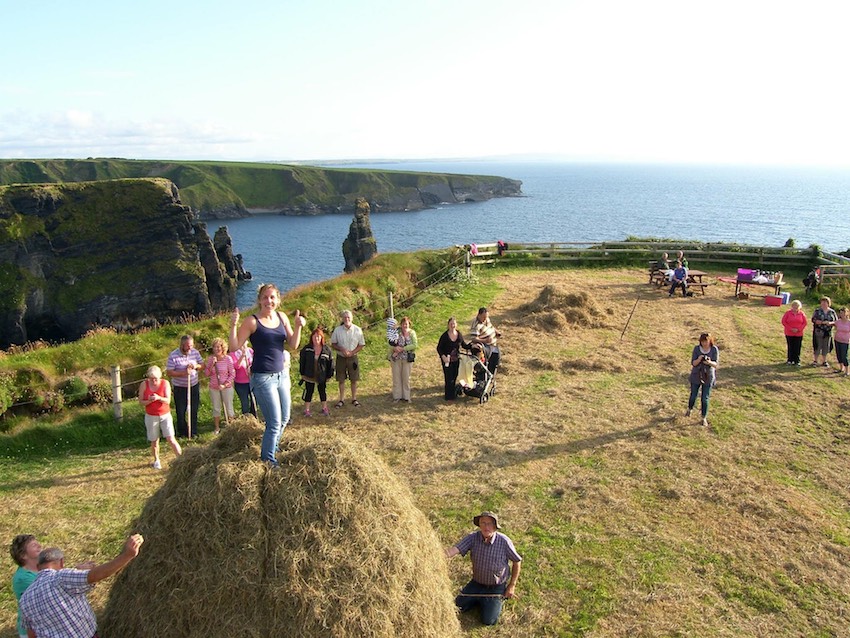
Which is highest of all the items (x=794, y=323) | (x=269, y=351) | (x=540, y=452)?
(x=269, y=351)

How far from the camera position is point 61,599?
182 inches

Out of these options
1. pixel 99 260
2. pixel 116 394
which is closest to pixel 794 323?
pixel 116 394

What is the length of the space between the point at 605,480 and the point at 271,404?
573cm

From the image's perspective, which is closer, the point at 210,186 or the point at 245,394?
the point at 245,394

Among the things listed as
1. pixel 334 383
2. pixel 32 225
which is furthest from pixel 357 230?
pixel 334 383

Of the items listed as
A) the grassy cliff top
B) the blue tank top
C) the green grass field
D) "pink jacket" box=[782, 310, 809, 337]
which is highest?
the grassy cliff top

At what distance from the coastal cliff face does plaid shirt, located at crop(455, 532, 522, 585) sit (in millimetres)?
74852

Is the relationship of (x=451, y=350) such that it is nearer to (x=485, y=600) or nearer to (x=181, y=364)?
(x=181, y=364)

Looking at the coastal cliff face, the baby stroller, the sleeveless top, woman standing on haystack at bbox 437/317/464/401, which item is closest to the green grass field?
the baby stroller

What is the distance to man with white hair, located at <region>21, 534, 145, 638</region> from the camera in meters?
4.52

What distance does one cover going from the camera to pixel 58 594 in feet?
15.1

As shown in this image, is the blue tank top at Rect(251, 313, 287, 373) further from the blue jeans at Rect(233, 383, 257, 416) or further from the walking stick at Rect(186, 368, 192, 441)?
the walking stick at Rect(186, 368, 192, 441)

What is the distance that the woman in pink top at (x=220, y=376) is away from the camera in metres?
10.8

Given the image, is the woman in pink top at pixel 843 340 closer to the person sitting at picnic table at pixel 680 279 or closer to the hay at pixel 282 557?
the person sitting at picnic table at pixel 680 279
